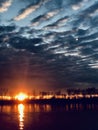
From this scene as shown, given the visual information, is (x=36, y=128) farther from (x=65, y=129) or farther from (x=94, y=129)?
(x=94, y=129)

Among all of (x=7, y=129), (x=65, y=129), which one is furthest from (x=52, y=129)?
(x=7, y=129)

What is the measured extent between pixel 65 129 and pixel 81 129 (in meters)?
4.43

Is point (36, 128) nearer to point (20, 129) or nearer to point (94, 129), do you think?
point (20, 129)

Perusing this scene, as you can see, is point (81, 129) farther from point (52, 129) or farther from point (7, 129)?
point (7, 129)

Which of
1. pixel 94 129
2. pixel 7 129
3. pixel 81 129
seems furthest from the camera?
pixel 7 129

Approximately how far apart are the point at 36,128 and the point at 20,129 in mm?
5235

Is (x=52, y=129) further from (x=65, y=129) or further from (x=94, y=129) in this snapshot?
(x=94, y=129)

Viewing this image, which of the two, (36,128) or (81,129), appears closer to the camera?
(81,129)

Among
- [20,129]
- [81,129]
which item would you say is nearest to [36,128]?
[20,129]

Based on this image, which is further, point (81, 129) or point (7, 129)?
point (7, 129)

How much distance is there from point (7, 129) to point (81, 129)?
70.3 ft

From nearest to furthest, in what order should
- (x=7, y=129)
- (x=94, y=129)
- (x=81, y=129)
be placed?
(x=94, y=129) → (x=81, y=129) → (x=7, y=129)

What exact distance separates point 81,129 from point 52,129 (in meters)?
8.31

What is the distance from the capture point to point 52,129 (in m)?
84.6
